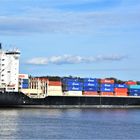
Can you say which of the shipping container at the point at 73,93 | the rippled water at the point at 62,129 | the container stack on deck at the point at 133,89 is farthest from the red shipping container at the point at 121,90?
the rippled water at the point at 62,129

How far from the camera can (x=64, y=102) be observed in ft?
381

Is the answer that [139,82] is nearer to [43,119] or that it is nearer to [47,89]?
[47,89]

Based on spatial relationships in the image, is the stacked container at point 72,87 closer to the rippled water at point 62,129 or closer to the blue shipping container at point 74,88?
the blue shipping container at point 74,88

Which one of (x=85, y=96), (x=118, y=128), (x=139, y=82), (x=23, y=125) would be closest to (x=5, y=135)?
(x=23, y=125)

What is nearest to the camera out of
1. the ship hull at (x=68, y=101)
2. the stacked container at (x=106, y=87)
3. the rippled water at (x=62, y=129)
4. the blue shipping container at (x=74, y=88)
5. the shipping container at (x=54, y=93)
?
the rippled water at (x=62, y=129)

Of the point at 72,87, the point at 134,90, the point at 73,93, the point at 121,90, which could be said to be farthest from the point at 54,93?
the point at 134,90

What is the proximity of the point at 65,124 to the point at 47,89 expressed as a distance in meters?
42.6

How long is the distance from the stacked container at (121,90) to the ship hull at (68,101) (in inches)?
41.0

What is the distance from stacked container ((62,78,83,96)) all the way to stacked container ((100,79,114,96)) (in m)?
5.25

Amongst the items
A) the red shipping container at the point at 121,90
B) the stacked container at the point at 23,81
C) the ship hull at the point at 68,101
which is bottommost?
the ship hull at the point at 68,101

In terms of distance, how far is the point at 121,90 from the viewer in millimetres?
125750

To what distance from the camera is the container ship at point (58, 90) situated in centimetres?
10819

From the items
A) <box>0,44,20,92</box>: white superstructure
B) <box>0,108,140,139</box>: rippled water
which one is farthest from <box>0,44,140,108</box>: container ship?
<box>0,108,140,139</box>: rippled water

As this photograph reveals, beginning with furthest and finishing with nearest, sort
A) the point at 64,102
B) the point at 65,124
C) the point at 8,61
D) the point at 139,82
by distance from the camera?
the point at 139,82 → the point at 64,102 → the point at 8,61 → the point at 65,124
